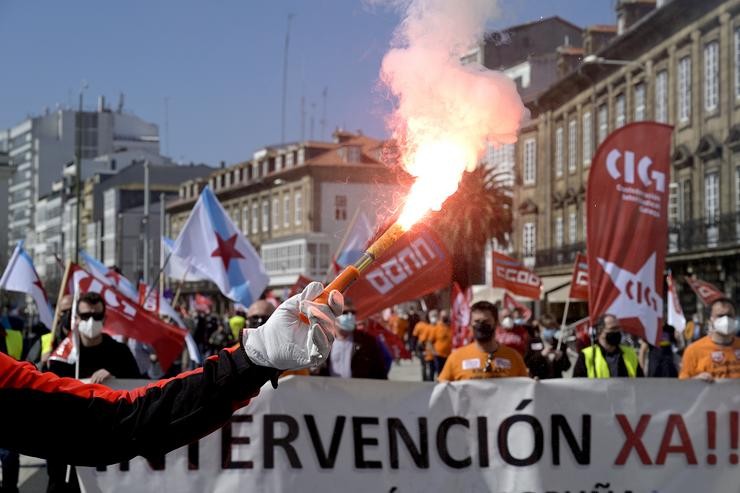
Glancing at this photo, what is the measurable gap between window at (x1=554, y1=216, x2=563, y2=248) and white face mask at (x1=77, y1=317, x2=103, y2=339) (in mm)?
43910

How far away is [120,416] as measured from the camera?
3057 millimetres

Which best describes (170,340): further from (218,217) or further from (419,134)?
(419,134)

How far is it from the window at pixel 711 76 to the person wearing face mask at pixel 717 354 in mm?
28475

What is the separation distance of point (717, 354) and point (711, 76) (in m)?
29.5

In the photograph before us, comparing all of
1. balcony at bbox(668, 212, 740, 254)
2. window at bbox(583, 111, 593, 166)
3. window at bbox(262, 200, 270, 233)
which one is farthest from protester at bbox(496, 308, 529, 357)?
window at bbox(262, 200, 270, 233)

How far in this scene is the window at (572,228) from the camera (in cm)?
4996

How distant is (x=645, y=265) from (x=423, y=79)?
6480mm

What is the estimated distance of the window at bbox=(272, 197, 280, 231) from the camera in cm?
9361

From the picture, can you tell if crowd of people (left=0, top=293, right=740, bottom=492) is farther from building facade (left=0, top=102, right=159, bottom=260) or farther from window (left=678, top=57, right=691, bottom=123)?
building facade (left=0, top=102, right=159, bottom=260)

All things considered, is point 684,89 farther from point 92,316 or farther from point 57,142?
point 57,142

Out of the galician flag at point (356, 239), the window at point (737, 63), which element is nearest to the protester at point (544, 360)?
the galician flag at point (356, 239)

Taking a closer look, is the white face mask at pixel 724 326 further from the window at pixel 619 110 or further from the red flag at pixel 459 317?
the window at pixel 619 110

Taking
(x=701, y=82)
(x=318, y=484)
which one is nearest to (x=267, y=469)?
(x=318, y=484)

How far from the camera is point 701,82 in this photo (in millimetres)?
37875
